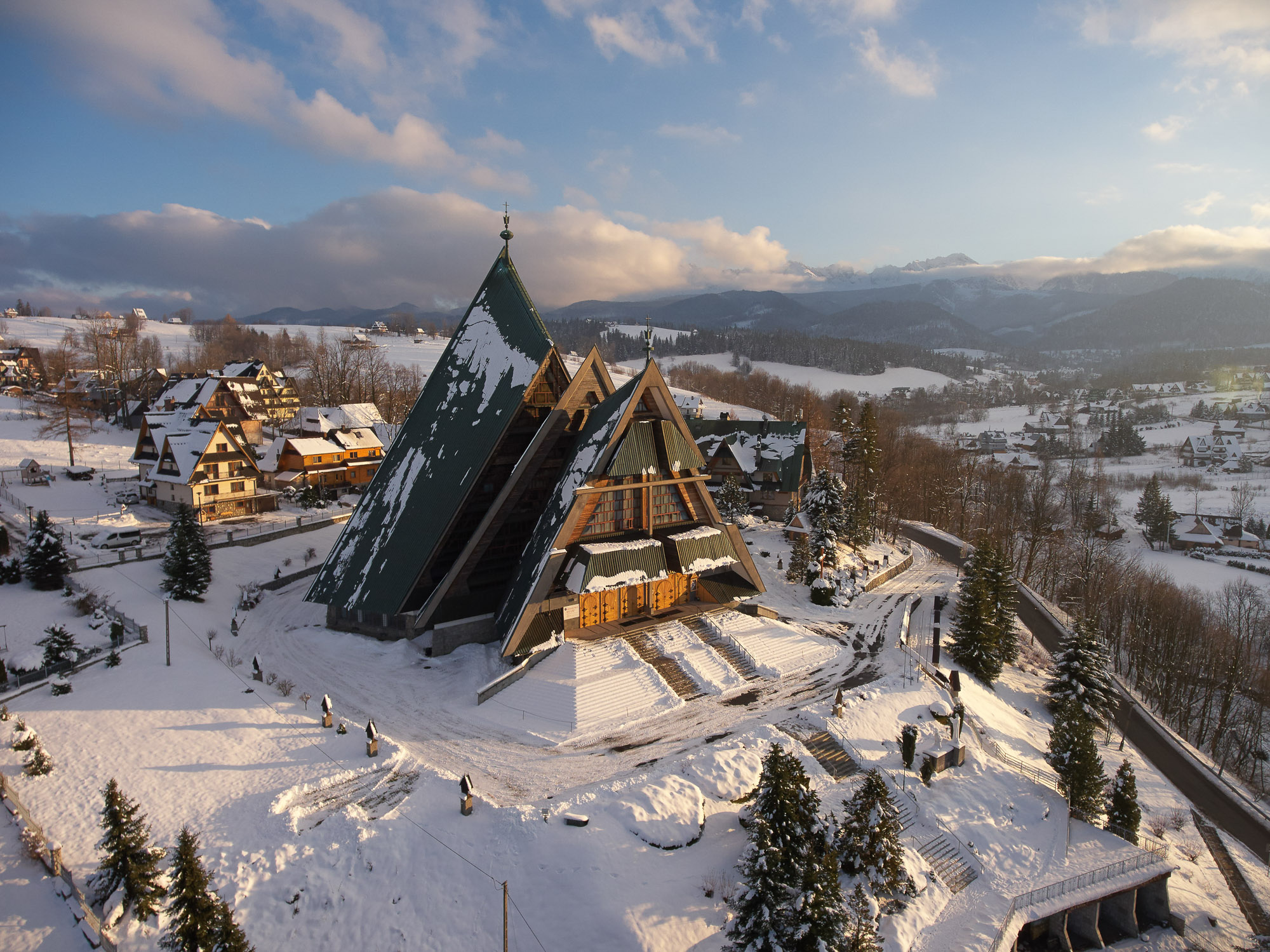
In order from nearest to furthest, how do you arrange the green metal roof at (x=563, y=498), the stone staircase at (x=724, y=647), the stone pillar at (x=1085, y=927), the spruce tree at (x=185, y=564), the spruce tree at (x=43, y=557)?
the stone pillar at (x=1085, y=927)
the green metal roof at (x=563, y=498)
the stone staircase at (x=724, y=647)
the spruce tree at (x=43, y=557)
the spruce tree at (x=185, y=564)

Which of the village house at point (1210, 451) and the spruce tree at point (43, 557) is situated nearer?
the spruce tree at point (43, 557)

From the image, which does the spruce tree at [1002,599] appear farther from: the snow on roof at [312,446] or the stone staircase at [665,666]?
the snow on roof at [312,446]

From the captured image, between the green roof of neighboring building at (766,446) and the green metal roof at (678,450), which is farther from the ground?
the green metal roof at (678,450)

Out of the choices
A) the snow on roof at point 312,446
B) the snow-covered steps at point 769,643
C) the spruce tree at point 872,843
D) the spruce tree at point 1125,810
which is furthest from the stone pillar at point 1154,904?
the snow on roof at point 312,446

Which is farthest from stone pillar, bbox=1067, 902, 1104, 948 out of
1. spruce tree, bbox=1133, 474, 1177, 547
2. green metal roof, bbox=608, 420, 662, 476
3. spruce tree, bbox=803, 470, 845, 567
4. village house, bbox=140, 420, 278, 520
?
spruce tree, bbox=1133, 474, 1177, 547

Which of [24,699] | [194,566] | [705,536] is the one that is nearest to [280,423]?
[194,566]
